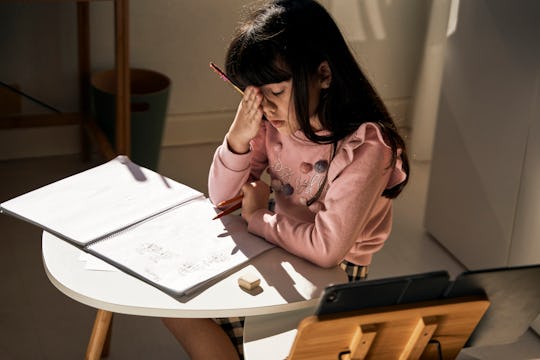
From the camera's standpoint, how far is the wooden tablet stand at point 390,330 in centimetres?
119

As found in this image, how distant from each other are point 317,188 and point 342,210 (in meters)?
0.16

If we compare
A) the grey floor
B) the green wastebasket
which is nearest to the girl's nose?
the grey floor

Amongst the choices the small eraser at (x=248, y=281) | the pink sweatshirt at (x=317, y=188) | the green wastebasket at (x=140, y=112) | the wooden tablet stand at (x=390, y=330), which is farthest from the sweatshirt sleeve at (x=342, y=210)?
the green wastebasket at (x=140, y=112)

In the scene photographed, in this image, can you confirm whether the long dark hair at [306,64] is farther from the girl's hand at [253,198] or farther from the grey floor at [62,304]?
the grey floor at [62,304]

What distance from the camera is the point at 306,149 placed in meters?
1.69

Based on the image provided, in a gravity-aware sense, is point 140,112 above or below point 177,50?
below

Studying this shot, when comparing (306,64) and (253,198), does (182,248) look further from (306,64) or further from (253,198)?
(306,64)

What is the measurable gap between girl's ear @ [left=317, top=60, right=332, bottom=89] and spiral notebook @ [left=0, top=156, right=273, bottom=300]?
293 mm

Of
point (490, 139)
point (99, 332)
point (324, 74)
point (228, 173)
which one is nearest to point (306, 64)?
point (324, 74)

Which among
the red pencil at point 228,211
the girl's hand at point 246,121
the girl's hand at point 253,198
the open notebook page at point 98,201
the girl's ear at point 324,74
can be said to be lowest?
the open notebook page at point 98,201

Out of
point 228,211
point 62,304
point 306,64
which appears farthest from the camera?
point 62,304

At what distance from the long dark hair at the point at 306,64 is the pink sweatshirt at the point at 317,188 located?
0.14 ft

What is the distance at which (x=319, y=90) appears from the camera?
159 centimetres

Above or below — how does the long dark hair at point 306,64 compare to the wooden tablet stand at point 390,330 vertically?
above
